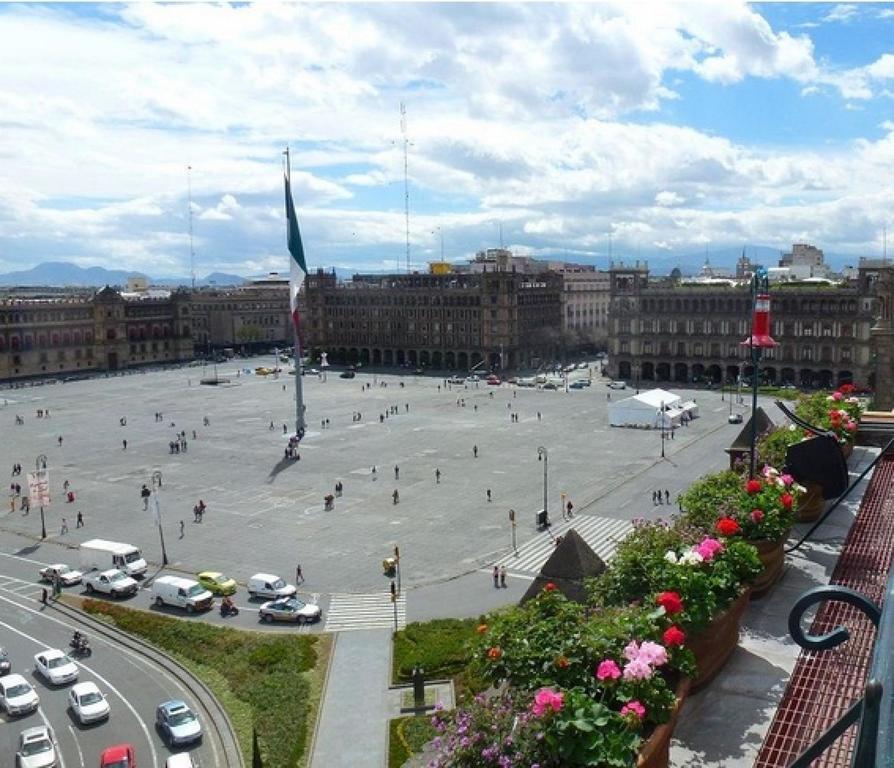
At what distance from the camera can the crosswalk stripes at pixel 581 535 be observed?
1677 inches

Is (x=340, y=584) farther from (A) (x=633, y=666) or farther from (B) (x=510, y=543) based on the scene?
(A) (x=633, y=666)

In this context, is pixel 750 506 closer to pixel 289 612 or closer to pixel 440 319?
pixel 289 612

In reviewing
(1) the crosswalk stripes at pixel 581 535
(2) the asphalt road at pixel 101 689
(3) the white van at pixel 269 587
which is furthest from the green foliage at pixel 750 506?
(3) the white van at pixel 269 587

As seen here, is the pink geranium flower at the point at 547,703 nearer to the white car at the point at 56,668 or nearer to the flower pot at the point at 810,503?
the flower pot at the point at 810,503

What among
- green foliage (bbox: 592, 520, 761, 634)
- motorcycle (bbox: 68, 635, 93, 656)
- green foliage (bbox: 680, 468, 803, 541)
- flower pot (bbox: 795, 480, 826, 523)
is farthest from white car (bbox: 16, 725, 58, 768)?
flower pot (bbox: 795, 480, 826, 523)

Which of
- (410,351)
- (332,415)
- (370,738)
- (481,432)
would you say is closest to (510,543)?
(370,738)

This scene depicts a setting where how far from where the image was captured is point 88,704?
28.0 metres

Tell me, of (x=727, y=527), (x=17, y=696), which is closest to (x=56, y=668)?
(x=17, y=696)

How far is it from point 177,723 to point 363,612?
1140 centimetres

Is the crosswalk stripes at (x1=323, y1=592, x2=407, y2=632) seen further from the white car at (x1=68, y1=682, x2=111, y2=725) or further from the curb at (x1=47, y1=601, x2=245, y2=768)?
the white car at (x1=68, y1=682, x2=111, y2=725)

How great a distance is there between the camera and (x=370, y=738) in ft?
83.4

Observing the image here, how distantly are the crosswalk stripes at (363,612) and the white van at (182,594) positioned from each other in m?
5.60

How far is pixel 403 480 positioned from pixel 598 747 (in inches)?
2171

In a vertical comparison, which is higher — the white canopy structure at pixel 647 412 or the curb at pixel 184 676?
the white canopy structure at pixel 647 412
